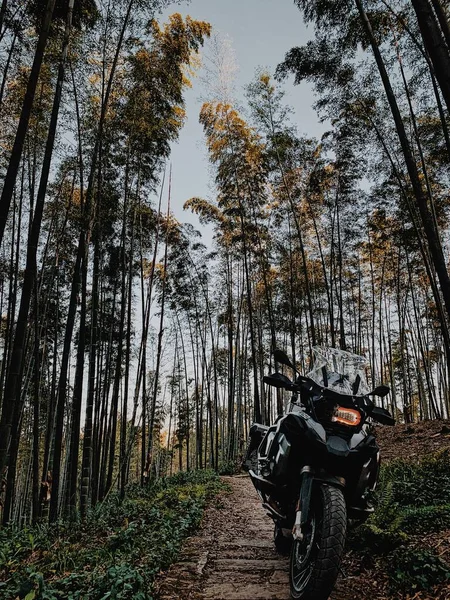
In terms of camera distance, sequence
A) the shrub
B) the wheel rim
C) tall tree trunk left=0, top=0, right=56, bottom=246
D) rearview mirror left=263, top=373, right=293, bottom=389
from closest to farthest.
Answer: the wheel rim < the shrub < rearview mirror left=263, top=373, right=293, bottom=389 < tall tree trunk left=0, top=0, right=56, bottom=246

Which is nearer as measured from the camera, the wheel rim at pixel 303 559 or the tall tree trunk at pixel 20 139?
the wheel rim at pixel 303 559

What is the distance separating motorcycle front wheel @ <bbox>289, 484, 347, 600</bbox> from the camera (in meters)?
1.70

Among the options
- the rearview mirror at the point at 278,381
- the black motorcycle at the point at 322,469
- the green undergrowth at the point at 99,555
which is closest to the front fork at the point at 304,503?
the black motorcycle at the point at 322,469

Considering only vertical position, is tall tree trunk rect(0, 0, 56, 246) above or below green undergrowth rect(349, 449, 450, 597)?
above

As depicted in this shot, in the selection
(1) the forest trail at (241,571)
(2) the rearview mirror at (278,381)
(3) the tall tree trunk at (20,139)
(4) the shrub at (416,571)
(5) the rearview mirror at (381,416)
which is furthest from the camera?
(3) the tall tree trunk at (20,139)

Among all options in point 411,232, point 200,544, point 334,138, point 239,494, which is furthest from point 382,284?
point 200,544

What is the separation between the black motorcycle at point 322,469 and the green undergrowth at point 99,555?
843 millimetres

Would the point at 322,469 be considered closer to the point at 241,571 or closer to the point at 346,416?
the point at 346,416

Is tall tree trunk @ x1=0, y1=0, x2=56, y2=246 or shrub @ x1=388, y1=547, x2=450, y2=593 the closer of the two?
shrub @ x1=388, y1=547, x2=450, y2=593

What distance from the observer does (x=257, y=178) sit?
10.5 metres

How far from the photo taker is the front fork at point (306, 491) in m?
1.96

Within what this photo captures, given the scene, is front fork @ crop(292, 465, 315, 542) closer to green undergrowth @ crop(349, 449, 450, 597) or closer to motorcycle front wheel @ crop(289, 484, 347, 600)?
motorcycle front wheel @ crop(289, 484, 347, 600)

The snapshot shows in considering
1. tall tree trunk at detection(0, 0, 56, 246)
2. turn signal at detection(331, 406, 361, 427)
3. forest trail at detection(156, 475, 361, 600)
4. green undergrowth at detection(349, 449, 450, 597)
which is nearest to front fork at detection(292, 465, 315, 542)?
turn signal at detection(331, 406, 361, 427)

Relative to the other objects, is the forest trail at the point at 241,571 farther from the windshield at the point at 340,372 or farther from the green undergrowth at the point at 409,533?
the windshield at the point at 340,372
